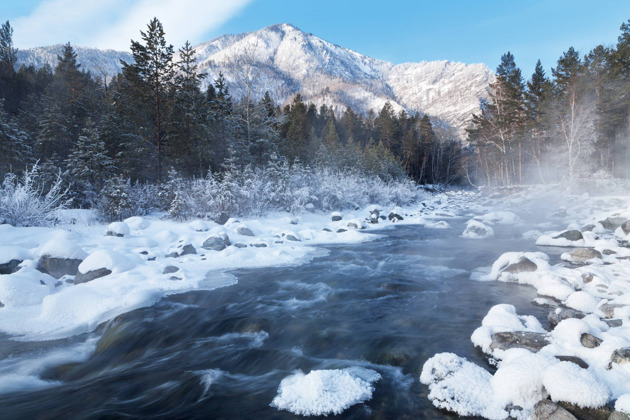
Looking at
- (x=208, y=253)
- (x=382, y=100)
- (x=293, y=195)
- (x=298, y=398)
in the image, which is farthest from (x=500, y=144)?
(x=382, y=100)

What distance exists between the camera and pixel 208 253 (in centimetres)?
915

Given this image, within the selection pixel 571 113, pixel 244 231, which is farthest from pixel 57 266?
pixel 571 113

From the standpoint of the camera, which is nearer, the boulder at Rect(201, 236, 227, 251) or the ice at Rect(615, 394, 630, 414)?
the ice at Rect(615, 394, 630, 414)

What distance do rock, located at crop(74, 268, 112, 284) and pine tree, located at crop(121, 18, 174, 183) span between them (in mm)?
11894

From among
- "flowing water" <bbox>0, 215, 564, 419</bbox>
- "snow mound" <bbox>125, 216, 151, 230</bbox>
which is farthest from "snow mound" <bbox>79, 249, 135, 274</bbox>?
"snow mound" <bbox>125, 216, 151, 230</bbox>

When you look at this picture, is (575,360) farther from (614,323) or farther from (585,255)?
(585,255)

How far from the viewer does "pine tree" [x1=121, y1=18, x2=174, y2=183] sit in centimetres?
1742

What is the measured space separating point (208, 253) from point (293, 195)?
9.15 meters

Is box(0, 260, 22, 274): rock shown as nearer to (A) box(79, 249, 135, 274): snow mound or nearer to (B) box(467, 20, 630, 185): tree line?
(A) box(79, 249, 135, 274): snow mound

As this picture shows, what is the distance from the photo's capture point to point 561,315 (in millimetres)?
4703

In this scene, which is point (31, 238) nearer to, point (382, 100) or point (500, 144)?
point (500, 144)

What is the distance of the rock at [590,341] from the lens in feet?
11.5

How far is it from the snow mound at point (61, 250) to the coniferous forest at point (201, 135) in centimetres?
424

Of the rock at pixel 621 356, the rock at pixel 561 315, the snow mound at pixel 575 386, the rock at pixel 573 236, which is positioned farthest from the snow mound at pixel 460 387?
the rock at pixel 573 236
